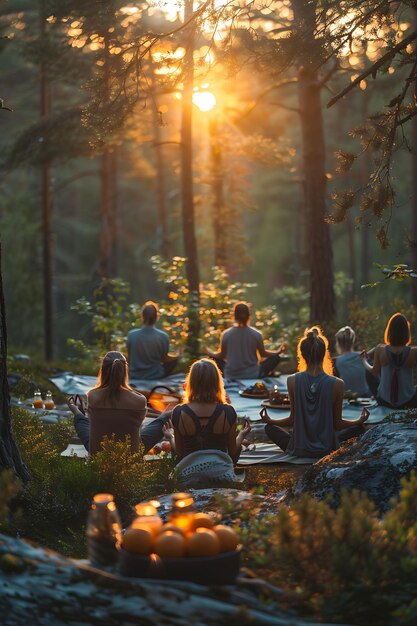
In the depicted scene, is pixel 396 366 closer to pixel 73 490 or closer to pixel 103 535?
pixel 73 490

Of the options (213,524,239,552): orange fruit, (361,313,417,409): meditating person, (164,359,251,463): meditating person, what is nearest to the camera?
(213,524,239,552): orange fruit

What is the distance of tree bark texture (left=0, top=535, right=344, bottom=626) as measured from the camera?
13.8 ft

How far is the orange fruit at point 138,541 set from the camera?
455 centimetres

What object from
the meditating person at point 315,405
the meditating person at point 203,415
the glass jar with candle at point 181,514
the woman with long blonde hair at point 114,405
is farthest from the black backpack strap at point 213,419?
the glass jar with candle at point 181,514

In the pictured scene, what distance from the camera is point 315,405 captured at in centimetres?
876

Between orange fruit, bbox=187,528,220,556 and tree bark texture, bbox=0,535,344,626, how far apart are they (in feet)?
0.51

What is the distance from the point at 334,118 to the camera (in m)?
46.5

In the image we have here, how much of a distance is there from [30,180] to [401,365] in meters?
32.8

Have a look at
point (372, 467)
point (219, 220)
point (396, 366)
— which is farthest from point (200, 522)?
point (219, 220)

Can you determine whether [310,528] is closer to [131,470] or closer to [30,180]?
[131,470]

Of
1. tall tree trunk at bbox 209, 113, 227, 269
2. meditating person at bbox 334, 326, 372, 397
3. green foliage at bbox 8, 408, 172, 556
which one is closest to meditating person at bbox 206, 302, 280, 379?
meditating person at bbox 334, 326, 372, 397

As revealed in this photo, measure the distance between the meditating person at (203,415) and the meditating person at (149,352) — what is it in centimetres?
659

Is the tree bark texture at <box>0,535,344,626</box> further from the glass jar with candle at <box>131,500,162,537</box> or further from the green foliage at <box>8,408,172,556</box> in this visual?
the green foliage at <box>8,408,172,556</box>

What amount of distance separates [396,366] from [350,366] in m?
1.46
